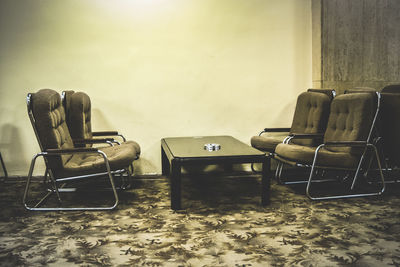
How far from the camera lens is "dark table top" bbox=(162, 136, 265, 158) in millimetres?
3490

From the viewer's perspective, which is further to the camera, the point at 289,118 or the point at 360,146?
the point at 289,118

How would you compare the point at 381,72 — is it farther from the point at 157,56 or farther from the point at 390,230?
the point at 157,56

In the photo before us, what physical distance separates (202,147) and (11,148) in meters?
2.56

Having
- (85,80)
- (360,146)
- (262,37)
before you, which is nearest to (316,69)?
(262,37)

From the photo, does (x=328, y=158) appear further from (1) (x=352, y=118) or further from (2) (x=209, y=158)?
(2) (x=209, y=158)

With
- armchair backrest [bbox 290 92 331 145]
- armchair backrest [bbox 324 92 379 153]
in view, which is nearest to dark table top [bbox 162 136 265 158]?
armchair backrest [bbox 290 92 331 145]

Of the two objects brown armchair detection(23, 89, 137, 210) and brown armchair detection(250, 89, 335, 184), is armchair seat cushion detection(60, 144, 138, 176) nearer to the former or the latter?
brown armchair detection(23, 89, 137, 210)

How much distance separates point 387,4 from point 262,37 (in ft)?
5.42

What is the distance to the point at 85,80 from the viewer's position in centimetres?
472

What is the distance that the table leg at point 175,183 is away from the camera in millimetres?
3406

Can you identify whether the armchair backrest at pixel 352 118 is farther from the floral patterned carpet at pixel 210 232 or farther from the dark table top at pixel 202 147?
the dark table top at pixel 202 147

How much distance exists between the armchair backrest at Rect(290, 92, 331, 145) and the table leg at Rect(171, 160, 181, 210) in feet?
6.19

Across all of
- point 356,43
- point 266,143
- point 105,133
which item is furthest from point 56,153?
point 356,43

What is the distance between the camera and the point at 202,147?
3.93 meters
